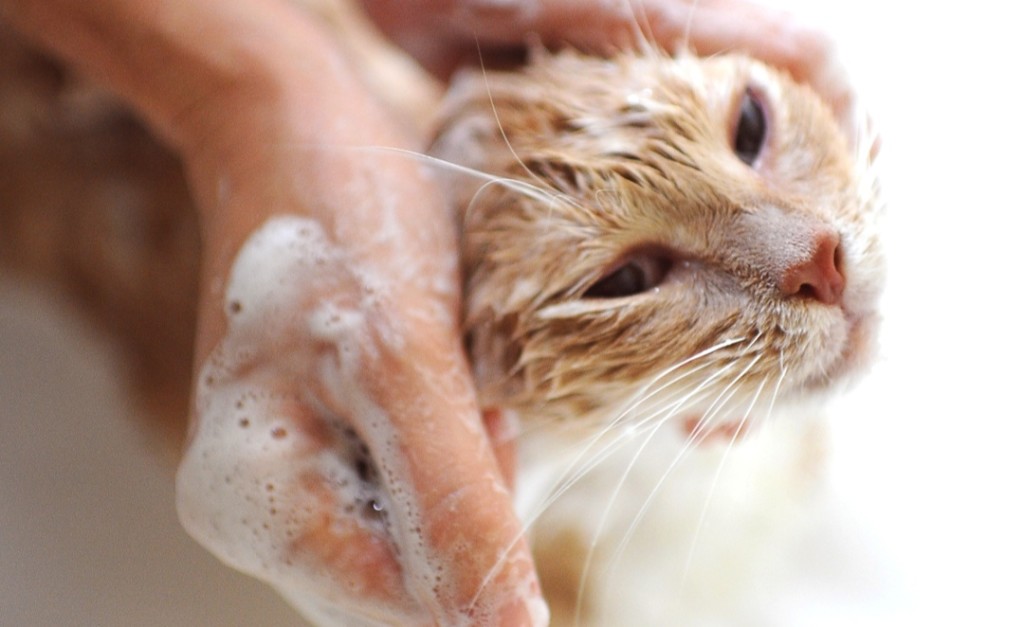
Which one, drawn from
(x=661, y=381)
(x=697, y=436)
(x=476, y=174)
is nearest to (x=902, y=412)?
(x=697, y=436)

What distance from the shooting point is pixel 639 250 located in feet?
1.92

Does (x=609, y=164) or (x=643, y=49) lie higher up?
(x=643, y=49)

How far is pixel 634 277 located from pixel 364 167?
194mm

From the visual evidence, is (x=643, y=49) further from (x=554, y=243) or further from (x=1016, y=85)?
(x=1016, y=85)

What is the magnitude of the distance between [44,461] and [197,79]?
433 mm

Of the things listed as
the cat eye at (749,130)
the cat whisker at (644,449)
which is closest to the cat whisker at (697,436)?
the cat whisker at (644,449)

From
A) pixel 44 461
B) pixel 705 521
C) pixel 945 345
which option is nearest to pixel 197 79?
pixel 44 461

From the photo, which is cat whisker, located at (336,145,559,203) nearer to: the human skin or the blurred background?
the human skin

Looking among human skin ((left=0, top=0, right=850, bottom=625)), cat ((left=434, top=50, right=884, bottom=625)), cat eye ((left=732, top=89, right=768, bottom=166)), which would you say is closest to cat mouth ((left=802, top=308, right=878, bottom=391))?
cat ((left=434, top=50, right=884, bottom=625))

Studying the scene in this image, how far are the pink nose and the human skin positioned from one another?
185 mm

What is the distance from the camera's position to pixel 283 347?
0.58 meters

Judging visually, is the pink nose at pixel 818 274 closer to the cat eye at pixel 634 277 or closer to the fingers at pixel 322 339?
the cat eye at pixel 634 277

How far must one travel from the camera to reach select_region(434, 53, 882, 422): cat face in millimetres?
576

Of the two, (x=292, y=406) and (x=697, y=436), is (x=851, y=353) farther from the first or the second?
(x=292, y=406)
